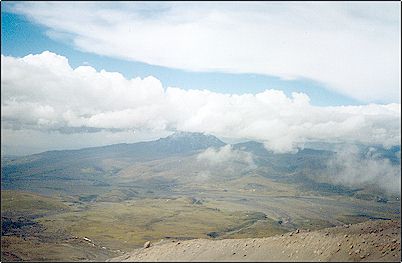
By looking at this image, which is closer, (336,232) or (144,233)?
(336,232)

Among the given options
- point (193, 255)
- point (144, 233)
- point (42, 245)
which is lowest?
point (144, 233)

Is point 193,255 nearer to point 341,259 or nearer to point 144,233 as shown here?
point 341,259

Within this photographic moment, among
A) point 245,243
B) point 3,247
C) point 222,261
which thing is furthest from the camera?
point 3,247

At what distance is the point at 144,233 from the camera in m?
181

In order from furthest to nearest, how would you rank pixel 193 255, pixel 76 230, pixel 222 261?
pixel 76 230 < pixel 193 255 < pixel 222 261

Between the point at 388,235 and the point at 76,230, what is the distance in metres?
159

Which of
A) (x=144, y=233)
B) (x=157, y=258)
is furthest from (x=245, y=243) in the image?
(x=144, y=233)

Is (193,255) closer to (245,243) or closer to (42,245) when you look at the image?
(245,243)

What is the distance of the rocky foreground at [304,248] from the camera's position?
47.0 metres

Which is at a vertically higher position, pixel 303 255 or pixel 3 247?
pixel 303 255

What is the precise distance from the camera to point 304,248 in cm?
5047

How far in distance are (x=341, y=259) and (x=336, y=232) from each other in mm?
10428

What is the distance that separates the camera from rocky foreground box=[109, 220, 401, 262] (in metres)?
47.0

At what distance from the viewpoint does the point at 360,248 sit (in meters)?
47.9
